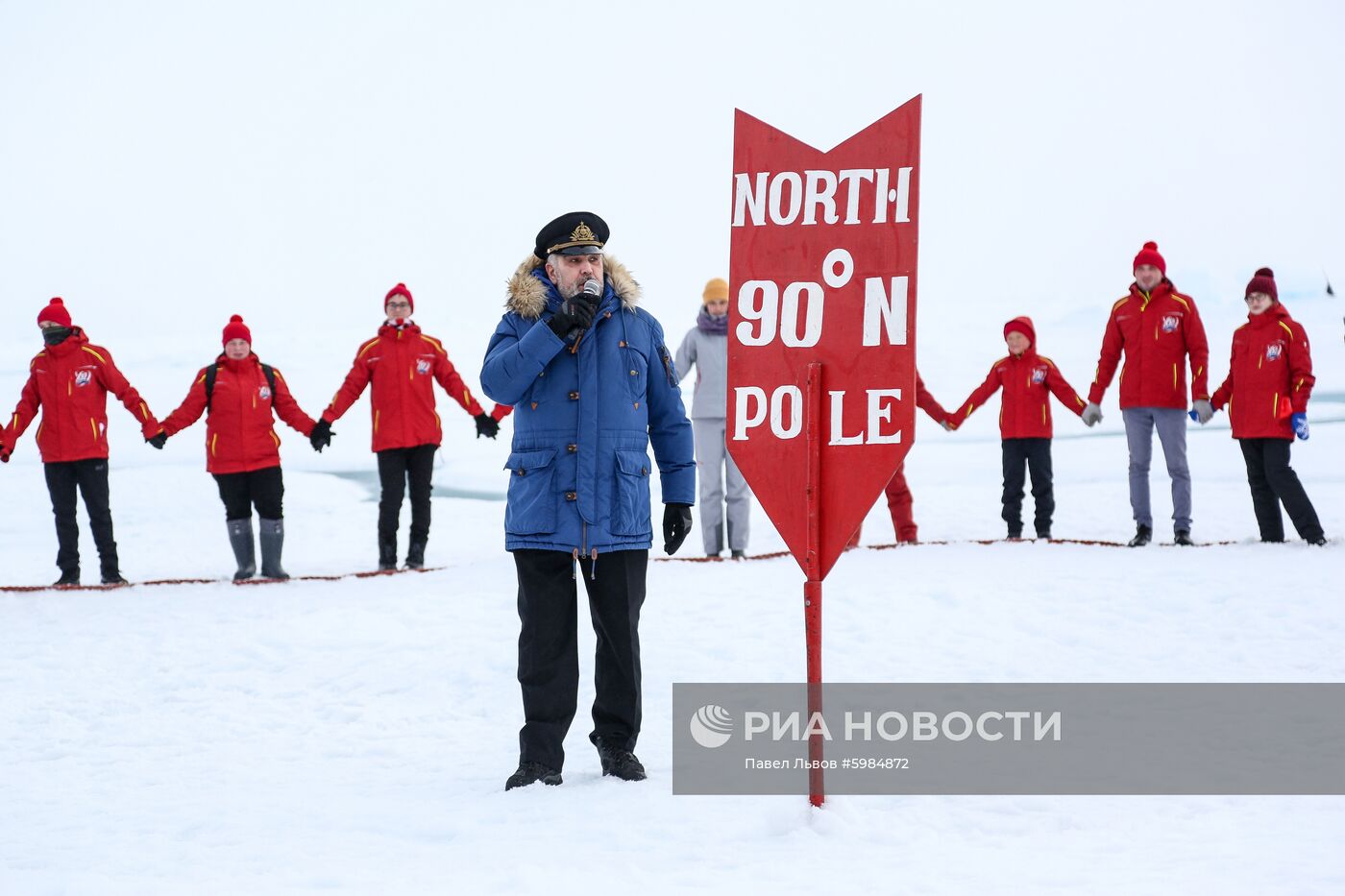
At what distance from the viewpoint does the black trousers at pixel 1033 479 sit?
8812 mm

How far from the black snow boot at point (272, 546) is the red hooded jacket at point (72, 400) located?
974mm

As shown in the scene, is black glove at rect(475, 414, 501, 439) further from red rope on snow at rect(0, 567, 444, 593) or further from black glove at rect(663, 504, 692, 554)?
black glove at rect(663, 504, 692, 554)

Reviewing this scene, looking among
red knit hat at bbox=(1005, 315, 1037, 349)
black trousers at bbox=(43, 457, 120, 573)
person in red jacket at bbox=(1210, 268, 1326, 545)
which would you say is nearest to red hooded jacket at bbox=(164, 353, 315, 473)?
black trousers at bbox=(43, 457, 120, 573)

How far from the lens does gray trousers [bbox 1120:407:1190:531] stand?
8.13 meters

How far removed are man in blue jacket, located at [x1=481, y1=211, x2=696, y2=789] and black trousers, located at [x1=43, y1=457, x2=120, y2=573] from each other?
→ 5.41m

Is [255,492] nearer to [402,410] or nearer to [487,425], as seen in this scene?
[402,410]

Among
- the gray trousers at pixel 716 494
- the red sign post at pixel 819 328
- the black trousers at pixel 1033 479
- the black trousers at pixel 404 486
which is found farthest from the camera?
the black trousers at pixel 1033 479

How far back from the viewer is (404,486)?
8.73 metres

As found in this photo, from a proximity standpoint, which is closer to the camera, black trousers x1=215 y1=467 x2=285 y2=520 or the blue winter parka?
the blue winter parka

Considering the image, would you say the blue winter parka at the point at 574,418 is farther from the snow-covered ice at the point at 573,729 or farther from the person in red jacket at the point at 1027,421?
the person in red jacket at the point at 1027,421

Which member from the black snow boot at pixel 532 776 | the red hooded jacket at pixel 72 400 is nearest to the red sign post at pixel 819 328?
the black snow boot at pixel 532 776

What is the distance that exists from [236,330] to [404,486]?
4.90ft

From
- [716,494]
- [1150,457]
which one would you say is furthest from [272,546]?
[1150,457]

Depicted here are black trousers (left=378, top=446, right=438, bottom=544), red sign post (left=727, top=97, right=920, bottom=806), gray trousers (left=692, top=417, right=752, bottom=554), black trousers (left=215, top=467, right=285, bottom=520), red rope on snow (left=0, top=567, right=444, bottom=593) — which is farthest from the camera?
black trousers (left=378, top=446, right=438, bottom=544)
